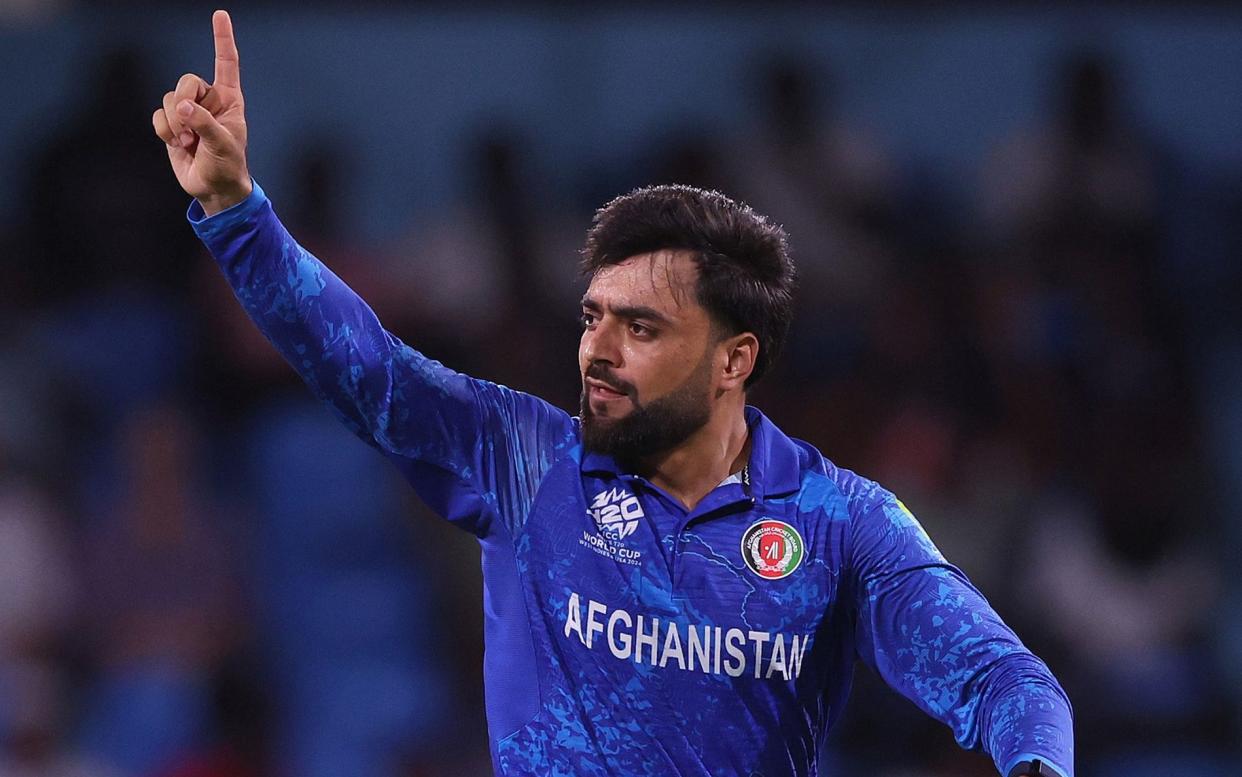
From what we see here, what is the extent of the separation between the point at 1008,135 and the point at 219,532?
14.7ft

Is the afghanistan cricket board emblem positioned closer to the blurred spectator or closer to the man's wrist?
the man's wrist

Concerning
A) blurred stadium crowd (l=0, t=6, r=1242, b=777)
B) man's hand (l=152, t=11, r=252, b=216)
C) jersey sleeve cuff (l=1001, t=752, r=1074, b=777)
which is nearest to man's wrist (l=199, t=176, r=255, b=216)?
man's hand (l=152, t=11, r=252, b=216)

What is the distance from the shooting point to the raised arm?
3.39 meters

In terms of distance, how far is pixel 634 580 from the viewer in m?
3.59

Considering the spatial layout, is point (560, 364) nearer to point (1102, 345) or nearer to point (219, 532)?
point (219, 532)

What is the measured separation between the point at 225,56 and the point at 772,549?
142cm

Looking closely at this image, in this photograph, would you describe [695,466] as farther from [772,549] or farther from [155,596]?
[155,596]

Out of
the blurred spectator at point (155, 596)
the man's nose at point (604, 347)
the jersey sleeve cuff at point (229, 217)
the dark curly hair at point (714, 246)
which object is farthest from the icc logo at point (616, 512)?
the blurred spectator at point (155, 596)

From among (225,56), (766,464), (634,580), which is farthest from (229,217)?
(766,464)

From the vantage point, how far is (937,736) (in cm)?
749

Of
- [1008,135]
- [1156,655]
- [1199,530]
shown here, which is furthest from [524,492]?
[1008,135]

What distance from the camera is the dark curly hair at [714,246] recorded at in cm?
369

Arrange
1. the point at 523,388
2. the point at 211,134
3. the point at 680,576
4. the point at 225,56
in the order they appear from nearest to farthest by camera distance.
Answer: the point at 211,134, the point at 225,56, the point at 680,576, the point at 523,388

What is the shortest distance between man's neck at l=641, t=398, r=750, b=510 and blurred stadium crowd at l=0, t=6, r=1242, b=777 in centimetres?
393
